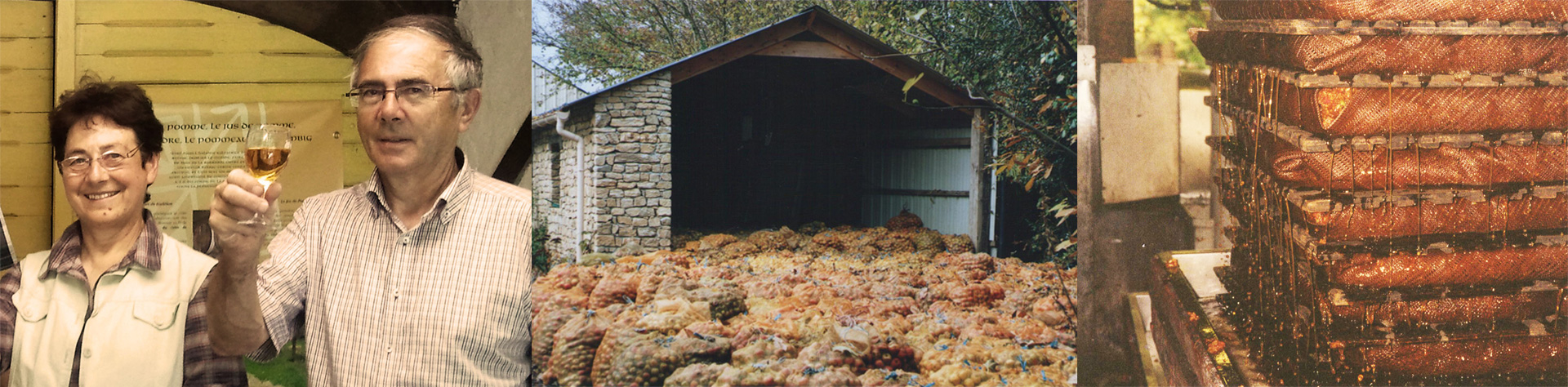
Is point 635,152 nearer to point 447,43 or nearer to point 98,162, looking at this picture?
point 447,43

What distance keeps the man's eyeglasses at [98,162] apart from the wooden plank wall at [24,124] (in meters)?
1.11

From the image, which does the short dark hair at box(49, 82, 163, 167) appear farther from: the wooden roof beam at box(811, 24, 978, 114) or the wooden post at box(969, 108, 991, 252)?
the wooden post at box(969, 108, 991, 252)

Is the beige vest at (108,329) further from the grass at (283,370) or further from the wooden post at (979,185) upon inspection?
the wooden post at (979,185)

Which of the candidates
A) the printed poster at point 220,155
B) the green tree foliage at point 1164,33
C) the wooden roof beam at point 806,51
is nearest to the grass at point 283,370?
the printed poster at point 220,155

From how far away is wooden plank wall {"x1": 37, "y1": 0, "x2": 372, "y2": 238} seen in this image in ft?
8.82

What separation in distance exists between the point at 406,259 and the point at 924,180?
180 cm

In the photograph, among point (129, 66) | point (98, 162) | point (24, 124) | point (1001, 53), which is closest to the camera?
point (98, 162)

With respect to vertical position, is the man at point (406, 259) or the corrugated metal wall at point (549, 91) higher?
the corrugated metal wall at point (549, 91)

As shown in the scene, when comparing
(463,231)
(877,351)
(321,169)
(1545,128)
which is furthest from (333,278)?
(1545,128)

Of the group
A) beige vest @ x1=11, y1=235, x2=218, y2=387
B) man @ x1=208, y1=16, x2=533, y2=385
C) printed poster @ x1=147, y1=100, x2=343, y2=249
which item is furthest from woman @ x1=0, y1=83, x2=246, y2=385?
printed poster @ x1=147, y1=100, x2=343, y2=249

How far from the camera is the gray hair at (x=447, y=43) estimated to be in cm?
162

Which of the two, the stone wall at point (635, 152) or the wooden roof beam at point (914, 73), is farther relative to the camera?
the stone wall at point (635, 152)

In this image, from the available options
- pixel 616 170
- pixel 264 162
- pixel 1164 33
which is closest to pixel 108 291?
pixel 264 162

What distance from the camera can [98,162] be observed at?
1795 mm
